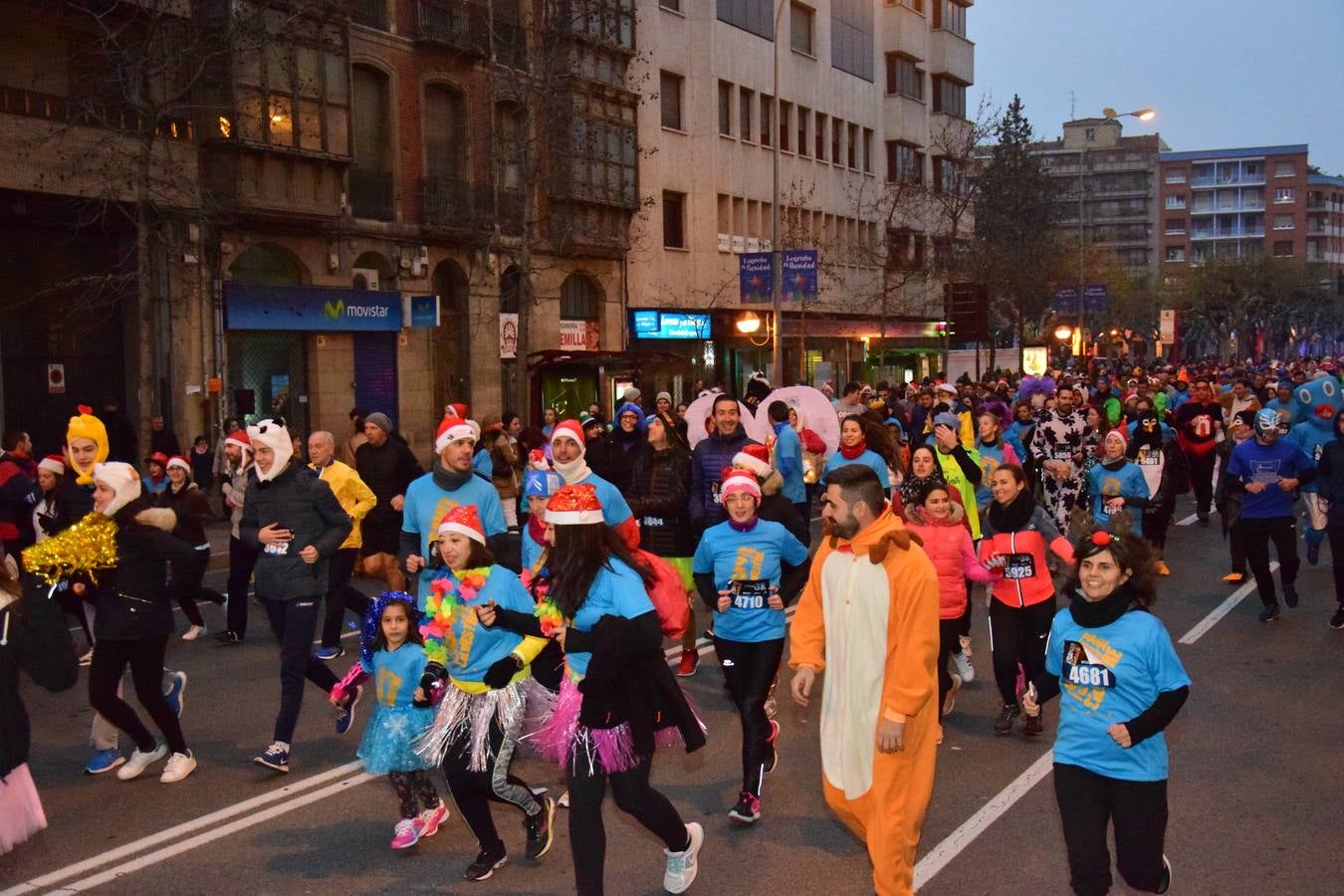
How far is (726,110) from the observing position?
39.9 meters

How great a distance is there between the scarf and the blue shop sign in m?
18.4

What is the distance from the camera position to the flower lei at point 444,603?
5.58 m

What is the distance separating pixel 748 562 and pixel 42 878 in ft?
11.7

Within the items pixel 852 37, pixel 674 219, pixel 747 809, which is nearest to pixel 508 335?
pixel 674 219

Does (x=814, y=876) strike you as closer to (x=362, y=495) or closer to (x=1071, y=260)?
(x=362, y=495)

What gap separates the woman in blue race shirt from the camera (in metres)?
4.61

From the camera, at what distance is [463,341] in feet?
98.0

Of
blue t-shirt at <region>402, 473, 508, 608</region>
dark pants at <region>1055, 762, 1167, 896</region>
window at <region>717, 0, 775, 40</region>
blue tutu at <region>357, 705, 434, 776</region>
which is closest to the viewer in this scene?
dark pants at <region>1055, 762, 1167, 896</region>

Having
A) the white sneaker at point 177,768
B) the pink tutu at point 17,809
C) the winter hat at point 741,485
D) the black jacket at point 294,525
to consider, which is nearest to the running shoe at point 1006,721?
the winter hat at point 741,485

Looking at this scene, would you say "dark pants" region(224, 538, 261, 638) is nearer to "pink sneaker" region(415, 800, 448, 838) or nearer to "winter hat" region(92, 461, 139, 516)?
"winter hat" region(92, 461, 139, 516)

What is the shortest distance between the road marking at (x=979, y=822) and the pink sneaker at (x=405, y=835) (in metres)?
2.33

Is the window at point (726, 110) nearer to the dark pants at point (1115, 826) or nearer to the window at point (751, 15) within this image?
the window at point (751, 15)

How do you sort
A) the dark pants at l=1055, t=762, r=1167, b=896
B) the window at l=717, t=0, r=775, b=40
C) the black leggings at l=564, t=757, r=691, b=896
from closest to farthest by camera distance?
the dark pants at l=1055, t=762, r=1167, b=896 < the black leggings at l=564, t=757, r=691, b=896 < the window at l=717, t=0, r=775, b=40

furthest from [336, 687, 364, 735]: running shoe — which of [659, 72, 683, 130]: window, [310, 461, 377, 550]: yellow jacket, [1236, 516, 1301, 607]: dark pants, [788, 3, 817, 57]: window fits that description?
[788, 3, 817, 57]: window
